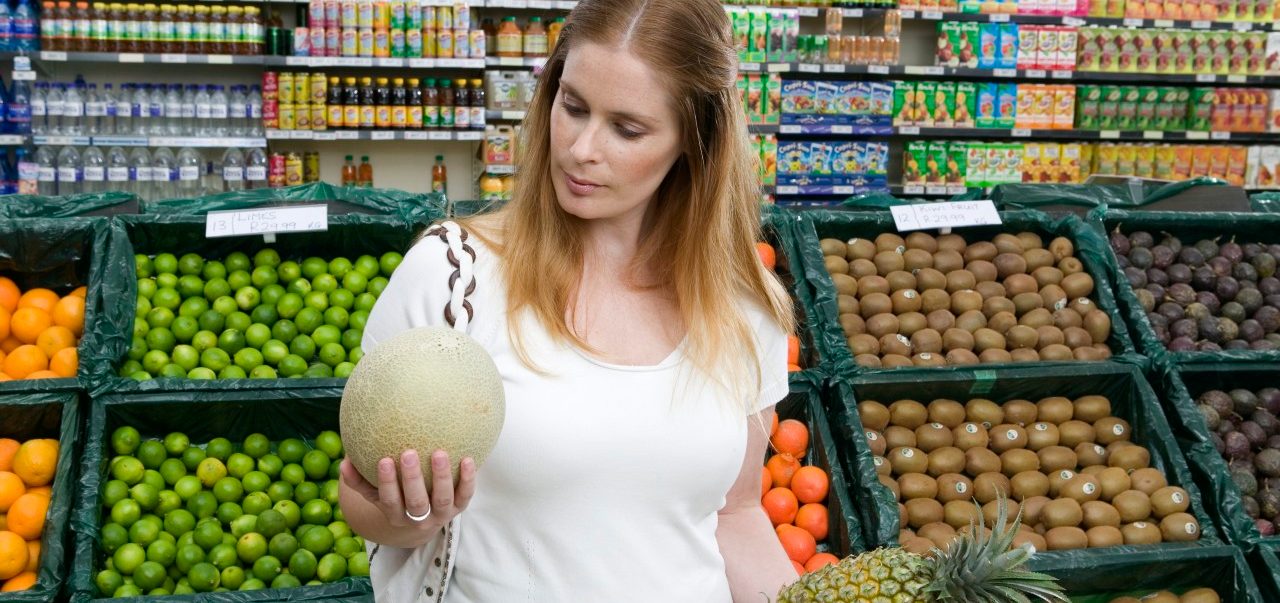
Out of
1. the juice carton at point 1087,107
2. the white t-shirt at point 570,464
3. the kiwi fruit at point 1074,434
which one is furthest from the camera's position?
the juice carton at point 1087,107

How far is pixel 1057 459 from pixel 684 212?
1696 millimetres

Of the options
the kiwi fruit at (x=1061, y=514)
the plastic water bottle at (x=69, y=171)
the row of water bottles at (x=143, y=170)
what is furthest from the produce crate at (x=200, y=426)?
the plastic water bottle at (x=69, y=171)

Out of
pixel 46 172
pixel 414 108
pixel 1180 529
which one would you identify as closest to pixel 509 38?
pixel 414 108

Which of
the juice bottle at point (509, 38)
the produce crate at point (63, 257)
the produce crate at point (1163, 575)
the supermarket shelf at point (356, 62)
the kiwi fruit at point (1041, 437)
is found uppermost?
the juice bottle at point (509, 38)

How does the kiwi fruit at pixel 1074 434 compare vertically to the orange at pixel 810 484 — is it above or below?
above

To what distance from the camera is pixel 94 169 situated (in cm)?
512

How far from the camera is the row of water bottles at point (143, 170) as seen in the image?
16.9 feet

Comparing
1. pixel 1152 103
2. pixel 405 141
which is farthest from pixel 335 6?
pixel 1152 103

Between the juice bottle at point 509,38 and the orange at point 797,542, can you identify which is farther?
the juice bottle at point 509,38

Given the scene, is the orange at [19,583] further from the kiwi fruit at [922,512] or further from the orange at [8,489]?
the kiwi fruit at [922,512]

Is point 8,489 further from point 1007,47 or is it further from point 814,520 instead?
point 1007,47

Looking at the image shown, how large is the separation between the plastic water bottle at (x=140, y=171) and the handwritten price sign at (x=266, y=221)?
2822mm

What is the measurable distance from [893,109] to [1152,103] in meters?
1.74

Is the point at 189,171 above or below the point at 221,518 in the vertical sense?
above
